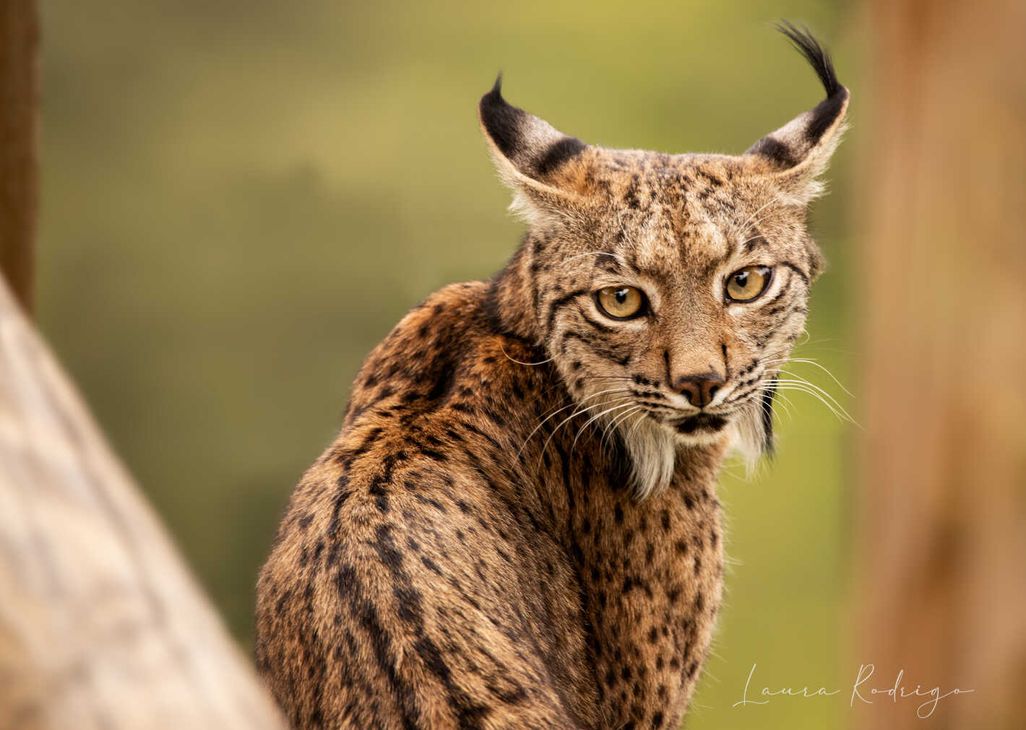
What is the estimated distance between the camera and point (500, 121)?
401 centimetres

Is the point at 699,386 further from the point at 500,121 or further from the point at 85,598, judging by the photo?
the point at 85,598

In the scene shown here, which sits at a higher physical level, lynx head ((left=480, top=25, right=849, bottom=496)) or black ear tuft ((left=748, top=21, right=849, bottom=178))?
black ear tuft ((left=748, top=21, right=849, bottom=178))

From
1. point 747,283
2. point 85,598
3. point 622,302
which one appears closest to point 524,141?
point 622,302

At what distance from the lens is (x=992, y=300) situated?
1.72m

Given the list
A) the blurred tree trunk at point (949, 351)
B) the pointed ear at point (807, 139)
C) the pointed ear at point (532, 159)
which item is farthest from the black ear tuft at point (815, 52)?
the blurred tree trunk at point (949, 351)

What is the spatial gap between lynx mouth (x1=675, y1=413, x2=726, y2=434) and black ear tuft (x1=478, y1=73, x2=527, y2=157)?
2.96ft

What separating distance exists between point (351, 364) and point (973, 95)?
8.26m

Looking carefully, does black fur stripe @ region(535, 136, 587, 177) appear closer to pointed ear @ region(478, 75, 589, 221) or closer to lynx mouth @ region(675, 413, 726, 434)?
pointed ear @ region(478, 75, 589, 221)

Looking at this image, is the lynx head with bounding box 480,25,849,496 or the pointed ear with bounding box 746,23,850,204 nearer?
the lynx head with bounding box 480,25,849,496

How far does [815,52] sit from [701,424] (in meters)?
1.18

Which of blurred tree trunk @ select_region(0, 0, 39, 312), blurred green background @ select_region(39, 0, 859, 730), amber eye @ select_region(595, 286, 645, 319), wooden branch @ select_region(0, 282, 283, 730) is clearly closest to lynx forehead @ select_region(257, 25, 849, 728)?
amber eye @ select_region(595, 286, 645, 319)

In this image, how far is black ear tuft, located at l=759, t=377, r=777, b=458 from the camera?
13.1 feet

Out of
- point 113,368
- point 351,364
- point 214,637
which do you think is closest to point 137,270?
point 113,368

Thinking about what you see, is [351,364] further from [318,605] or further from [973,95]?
[973,95]
